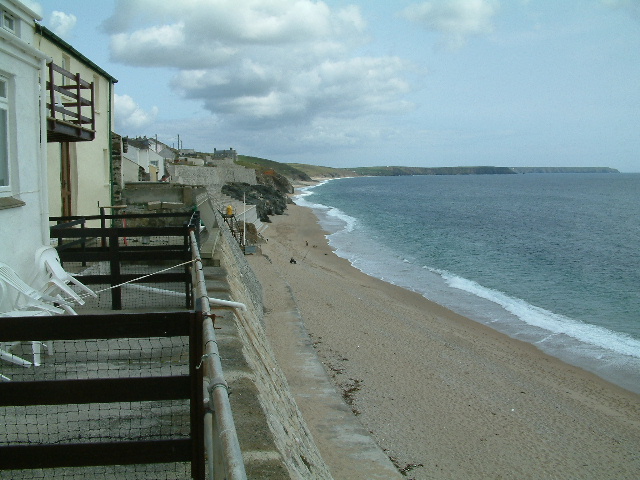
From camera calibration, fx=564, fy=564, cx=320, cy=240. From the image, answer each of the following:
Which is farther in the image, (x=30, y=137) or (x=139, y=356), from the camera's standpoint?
(x=30, y=137)

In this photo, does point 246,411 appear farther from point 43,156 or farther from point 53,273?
point 43,156

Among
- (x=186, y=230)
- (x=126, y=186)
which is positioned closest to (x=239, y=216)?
(x=126, y=186)

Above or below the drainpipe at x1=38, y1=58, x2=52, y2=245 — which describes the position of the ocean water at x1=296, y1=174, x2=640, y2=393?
below

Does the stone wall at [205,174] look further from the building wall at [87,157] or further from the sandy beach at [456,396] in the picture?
the sandy beach at [456,396]

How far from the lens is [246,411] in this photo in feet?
14.5

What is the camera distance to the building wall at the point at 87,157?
1284 cm

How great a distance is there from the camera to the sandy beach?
10.6 meters

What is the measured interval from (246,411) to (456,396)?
32.7 feet

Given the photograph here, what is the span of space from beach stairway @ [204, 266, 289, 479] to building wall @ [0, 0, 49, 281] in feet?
7.43

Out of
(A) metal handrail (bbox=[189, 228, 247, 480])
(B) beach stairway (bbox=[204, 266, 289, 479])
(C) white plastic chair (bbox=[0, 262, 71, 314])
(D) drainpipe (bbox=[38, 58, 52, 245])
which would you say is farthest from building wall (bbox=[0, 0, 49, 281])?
(A) metal handrail (bbox=[189, 228, 247, 480])

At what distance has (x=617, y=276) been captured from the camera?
3167cm

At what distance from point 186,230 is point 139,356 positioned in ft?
8.22

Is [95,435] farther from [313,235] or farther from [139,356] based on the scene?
[313,235]

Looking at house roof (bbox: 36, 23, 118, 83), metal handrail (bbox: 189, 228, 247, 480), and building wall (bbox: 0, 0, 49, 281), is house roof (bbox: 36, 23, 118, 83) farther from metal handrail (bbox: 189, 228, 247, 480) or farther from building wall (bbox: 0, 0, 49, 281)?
metal handrail (bbox: 189, 228, 247, 480)
